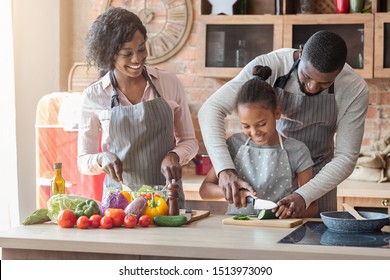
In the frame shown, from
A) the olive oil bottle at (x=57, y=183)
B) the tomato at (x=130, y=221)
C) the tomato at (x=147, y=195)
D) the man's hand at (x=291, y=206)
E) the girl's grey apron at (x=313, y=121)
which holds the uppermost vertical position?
the girl's grey apron at (x=313, y=121)

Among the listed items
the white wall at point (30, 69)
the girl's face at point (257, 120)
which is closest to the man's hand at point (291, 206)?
the girl's face at point (257, 120)

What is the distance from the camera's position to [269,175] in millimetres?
2977

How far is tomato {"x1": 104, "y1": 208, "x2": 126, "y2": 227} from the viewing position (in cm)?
268

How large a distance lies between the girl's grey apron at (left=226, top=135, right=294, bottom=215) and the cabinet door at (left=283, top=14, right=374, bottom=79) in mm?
1821

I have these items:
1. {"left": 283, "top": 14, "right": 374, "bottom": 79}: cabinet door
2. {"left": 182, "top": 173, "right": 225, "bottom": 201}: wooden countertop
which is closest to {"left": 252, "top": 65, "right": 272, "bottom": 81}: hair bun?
{"left": 182, "top": 173, "right": 225, "bottom": 201}: wooden countertop

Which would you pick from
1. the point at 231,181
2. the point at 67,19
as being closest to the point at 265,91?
the point at 231,181

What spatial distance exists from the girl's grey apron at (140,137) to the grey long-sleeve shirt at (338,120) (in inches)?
9.1

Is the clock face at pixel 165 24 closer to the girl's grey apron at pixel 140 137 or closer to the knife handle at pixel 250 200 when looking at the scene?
the girl's grey apron at pixel 140 137

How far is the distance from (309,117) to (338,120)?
0.12 m

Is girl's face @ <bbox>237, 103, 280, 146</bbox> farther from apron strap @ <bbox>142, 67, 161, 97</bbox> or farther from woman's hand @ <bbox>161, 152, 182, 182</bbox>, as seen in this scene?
apron strap @ <bbox>142, 67, 161, 97</bbox>

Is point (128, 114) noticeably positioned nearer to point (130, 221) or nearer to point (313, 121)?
point (130, 221)

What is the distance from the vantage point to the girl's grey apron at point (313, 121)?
2.97 metres

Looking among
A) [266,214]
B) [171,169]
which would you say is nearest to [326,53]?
[266,214]

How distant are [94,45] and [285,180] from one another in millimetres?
971
